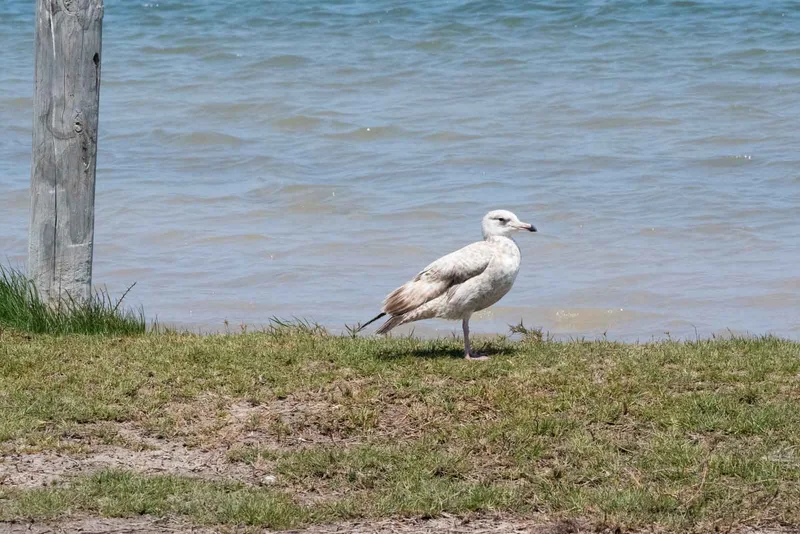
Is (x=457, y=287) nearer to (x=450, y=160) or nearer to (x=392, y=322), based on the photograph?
(x=392, y=322)

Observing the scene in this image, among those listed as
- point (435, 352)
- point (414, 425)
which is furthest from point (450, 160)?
point (414, 425)

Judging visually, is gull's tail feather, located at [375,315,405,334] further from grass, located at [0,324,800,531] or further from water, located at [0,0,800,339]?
water, located at [0,0,800,339]

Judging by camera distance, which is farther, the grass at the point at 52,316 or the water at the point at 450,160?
the water at the point at 450,160

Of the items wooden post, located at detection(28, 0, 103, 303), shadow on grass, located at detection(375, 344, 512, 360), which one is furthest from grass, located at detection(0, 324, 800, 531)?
wooden post, located at detection(28, 0, 103, 303)

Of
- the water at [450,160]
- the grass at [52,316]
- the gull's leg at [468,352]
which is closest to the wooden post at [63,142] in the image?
the grass at [52,316]

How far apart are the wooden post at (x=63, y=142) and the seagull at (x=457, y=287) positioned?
2.17 metres

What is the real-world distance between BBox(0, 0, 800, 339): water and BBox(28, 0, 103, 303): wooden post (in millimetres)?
2127

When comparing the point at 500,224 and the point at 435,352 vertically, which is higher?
the point at 500,224

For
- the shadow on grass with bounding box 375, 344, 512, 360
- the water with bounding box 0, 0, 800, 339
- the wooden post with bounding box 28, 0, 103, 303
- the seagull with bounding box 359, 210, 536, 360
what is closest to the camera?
the seagull with bounding box 359, 210, 536, 360

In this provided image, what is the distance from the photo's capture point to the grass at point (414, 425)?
17.4ft

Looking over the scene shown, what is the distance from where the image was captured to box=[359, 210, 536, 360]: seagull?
751 centimetres

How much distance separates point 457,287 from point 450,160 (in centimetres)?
837

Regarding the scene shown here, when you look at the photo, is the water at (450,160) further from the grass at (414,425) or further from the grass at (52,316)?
the grass at (414,425)

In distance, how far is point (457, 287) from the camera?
24.7ft
